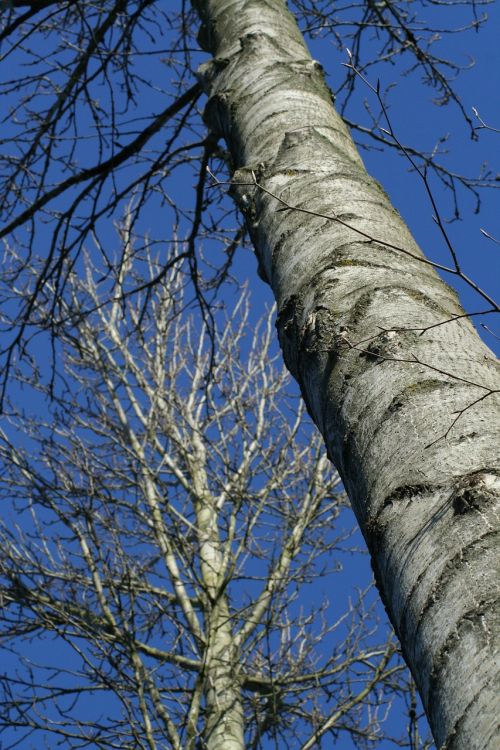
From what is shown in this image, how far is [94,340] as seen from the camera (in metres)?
8.10

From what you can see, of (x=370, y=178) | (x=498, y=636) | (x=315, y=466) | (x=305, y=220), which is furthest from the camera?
(x=315, y=466)

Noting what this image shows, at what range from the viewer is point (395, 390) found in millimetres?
1112

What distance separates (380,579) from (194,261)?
3022 millimetres

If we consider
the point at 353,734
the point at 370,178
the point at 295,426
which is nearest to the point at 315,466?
the point at 295,426

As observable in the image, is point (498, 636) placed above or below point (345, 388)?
below

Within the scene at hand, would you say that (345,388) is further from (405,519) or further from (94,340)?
(94,340)

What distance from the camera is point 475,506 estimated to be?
896mm

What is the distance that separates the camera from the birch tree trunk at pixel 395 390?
834 mm

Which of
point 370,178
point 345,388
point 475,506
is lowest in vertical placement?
point 475,506

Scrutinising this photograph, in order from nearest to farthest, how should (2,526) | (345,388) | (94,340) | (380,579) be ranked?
(380,579) < (345,388) < (2,526) < (94,340)

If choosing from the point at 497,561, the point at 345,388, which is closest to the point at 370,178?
the point at 345,388

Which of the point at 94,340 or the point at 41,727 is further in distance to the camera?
the point at 94,340

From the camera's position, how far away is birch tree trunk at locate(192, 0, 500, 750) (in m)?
0.83

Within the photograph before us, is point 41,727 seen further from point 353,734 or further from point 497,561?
point 497,561
